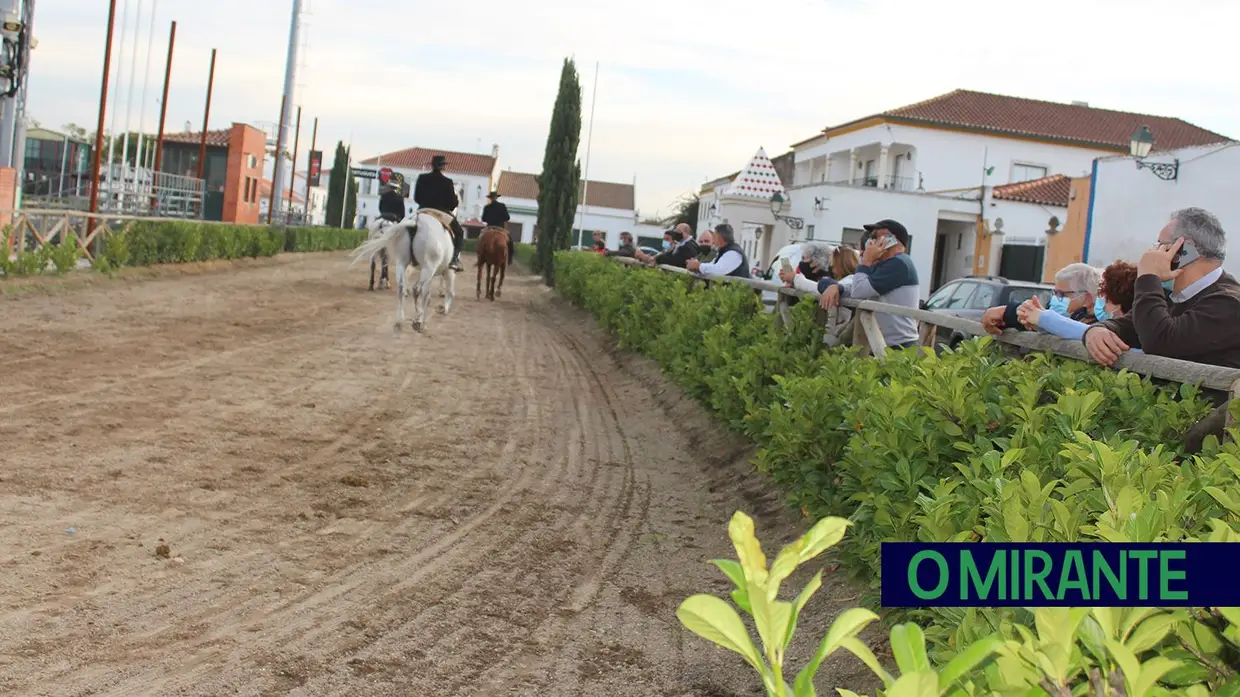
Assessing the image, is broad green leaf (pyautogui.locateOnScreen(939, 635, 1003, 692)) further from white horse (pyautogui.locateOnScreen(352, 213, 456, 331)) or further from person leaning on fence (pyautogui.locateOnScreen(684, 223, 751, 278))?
white horse (pyautogui.locateOnScreen(352, 213, 456, 331))

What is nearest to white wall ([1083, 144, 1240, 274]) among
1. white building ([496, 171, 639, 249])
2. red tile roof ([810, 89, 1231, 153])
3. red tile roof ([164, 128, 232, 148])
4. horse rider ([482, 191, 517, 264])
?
horse rider ([482, 191, 517, 264])

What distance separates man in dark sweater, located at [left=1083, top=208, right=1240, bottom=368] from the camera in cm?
431

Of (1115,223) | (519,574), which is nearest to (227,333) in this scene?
(519,574)

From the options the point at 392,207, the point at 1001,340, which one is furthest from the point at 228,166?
the point at 1001,340

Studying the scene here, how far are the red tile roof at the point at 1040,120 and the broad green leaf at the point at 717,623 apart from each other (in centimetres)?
4935

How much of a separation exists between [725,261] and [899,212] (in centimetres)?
2596

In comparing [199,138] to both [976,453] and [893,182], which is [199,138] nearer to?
[893,182]

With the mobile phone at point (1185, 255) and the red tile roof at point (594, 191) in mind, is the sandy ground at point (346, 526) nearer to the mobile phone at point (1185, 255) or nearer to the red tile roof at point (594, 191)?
the mobile phone at point (1185, 255)

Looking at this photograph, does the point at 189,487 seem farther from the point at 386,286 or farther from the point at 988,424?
the point at 386,286

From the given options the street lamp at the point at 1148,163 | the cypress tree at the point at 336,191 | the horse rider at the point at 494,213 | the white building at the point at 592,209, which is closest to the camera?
the horse rider at the point at 494,213

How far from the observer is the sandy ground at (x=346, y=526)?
390 centimetres

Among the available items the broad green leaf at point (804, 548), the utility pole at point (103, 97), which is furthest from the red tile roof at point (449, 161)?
the broad green leaf at point (804, 548)

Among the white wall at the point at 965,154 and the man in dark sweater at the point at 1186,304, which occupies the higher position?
the white wall at the point at 965,154

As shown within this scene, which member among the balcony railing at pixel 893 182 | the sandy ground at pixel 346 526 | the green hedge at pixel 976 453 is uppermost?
the balcony railing at pixel 893 182
